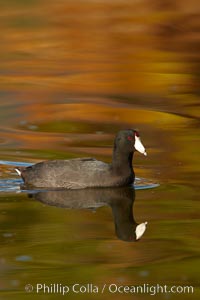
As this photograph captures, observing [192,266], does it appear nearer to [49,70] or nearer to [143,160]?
[143,160]

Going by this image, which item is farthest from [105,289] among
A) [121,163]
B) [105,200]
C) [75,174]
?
[121,163]

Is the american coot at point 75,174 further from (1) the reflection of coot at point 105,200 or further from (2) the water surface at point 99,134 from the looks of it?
(2) the water surface at point 99,134

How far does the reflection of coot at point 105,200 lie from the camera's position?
1051 cm

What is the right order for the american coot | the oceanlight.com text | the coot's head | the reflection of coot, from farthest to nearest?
1. the coot's head
2. the american coot
3. the reflection of coot
4. the oceanlight.com text

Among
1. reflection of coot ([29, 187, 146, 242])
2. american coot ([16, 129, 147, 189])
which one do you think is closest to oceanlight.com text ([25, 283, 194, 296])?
reflection of coot ([29, 187, 146, 242])

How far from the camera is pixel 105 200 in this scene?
11.6 meters

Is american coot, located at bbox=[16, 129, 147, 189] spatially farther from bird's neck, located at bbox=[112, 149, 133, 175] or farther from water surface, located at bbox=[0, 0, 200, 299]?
water surface, located at bbox=[0, 0, 200, 299]

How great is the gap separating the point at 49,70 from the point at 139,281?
1262 cm

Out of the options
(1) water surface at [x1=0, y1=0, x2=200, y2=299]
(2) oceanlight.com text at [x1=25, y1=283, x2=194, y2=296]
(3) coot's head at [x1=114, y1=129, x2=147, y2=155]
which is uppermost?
(3) coot's head at [x1=114, y1=129, x2=147, y2=155]

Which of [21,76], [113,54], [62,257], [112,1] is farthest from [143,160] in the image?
[112,1]

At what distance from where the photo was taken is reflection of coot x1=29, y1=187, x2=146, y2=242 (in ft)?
34.5

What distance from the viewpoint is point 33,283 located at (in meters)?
8.59

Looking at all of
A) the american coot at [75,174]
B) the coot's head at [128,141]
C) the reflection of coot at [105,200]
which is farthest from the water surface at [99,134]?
the coot's head at [128,141]

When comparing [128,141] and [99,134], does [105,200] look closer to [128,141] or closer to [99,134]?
[128,141]
